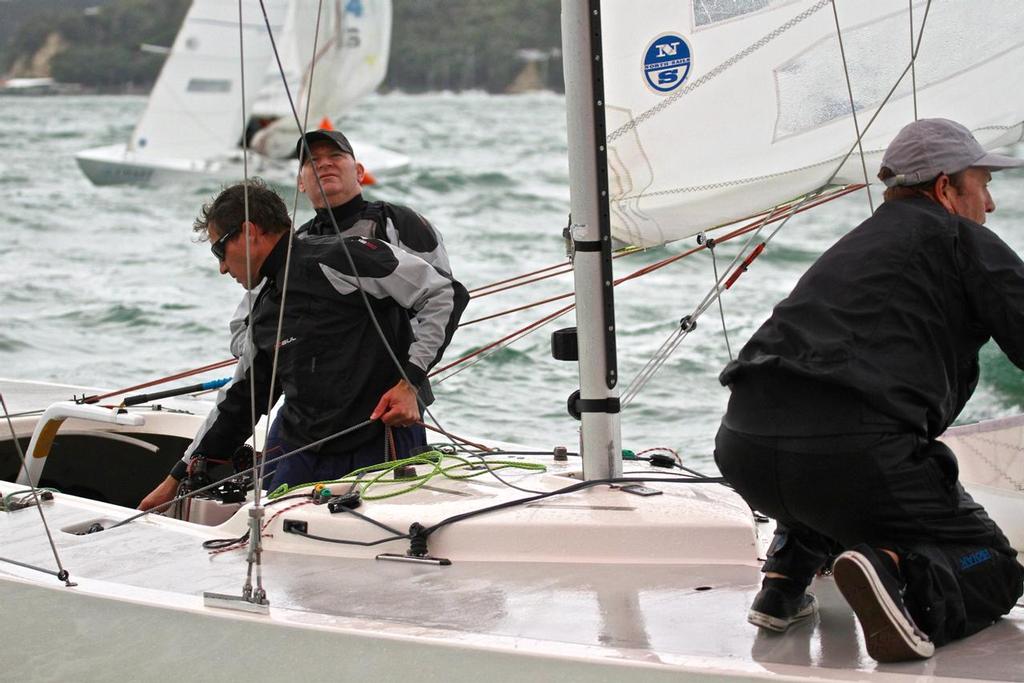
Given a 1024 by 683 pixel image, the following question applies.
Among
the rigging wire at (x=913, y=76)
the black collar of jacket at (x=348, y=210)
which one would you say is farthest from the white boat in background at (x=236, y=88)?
the rigging wire at (x=913, y=76)

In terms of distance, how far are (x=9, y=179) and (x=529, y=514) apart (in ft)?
66.5

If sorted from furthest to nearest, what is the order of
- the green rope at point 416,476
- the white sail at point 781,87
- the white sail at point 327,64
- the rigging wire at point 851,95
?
the white sail at point 327,64, the white sail at point 781,87, the rigging wire at point 851,95, the green rope at point 416,476

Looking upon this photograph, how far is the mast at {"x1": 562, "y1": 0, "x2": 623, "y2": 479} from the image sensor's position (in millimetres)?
2766

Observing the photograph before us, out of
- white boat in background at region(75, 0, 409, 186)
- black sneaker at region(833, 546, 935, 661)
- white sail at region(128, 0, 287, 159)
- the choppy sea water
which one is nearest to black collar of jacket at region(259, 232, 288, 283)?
black sneaker at region(833, 546, 935, 661)

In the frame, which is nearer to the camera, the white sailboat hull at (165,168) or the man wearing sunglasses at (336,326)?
the man wearing sunglasses at (336,326)

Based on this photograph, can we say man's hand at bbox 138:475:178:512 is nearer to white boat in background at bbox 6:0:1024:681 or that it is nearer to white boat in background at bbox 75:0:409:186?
white boat in background at bbox 6:0:1024:681

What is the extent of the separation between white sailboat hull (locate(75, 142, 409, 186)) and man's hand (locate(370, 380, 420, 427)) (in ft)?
56.5

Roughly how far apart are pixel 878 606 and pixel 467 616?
66 centimetres

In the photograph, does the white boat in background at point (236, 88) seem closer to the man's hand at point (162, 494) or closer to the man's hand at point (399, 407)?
the man's hand at point (162, 494)

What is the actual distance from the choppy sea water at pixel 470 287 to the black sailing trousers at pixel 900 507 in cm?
345

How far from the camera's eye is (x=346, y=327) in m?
3.12

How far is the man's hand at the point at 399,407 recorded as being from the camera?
10.0ft

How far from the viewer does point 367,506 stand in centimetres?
279

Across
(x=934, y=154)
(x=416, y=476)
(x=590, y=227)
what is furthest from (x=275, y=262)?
(x=934, y=154)
